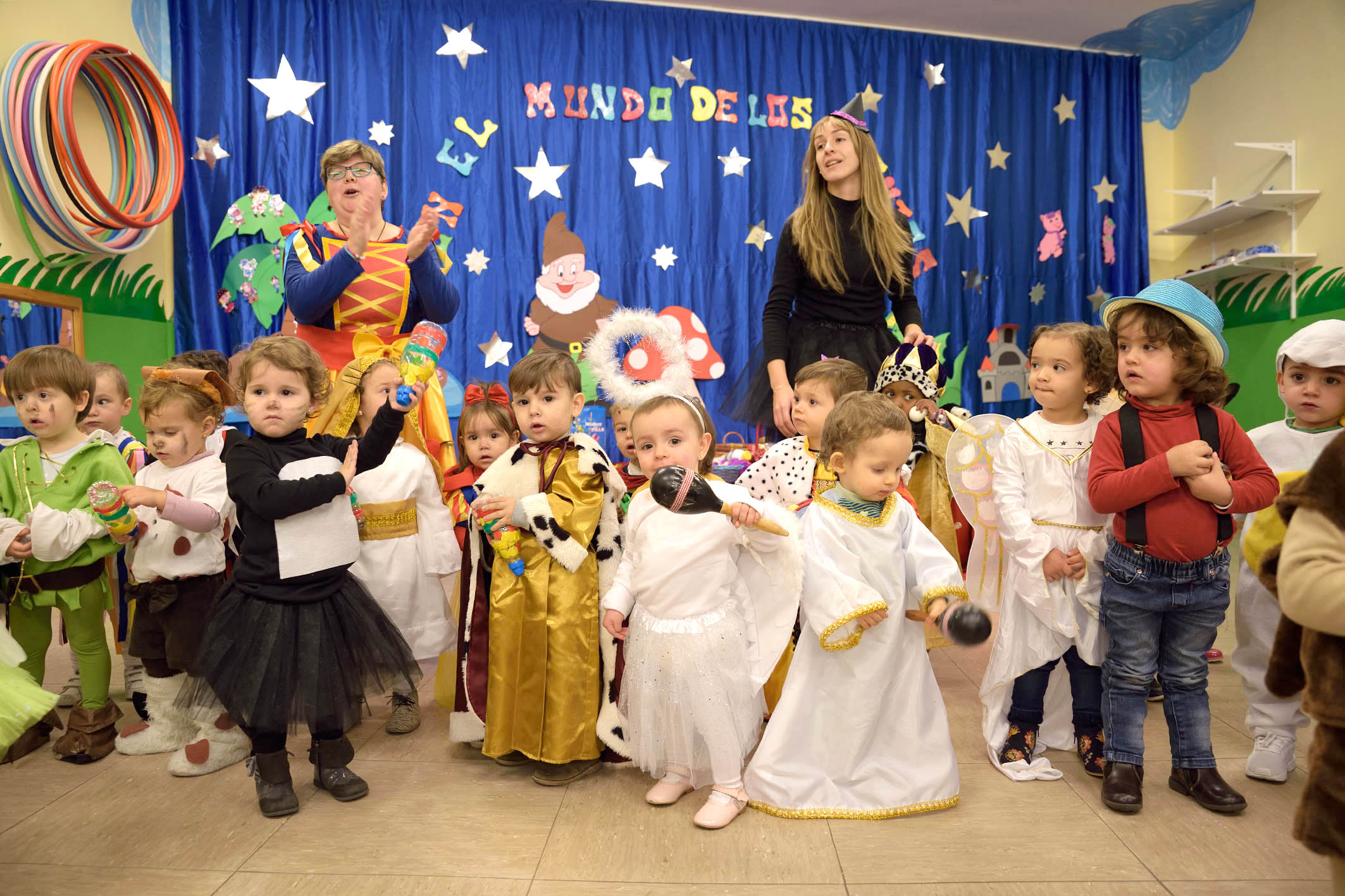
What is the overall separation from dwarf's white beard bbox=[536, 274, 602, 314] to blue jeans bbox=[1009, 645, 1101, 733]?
12.1 feet

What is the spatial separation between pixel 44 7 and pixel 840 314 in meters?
4.23

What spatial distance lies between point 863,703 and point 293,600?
1.45m

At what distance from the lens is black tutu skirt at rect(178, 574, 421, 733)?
6.80 ft

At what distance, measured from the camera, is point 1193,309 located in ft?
6.74

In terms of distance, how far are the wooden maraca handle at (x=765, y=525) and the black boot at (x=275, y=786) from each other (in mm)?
1316

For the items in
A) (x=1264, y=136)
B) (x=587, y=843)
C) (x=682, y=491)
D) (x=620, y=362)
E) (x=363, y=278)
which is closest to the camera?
(x=682, y=491)

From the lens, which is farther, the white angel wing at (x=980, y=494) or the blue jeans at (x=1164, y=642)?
the white angel wing at (x=980, y=494)

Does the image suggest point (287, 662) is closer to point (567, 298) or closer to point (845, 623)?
point (845, 623)

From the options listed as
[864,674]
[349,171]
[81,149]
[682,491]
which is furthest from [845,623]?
[81,149]

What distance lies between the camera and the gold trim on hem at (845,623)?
1.98 metres

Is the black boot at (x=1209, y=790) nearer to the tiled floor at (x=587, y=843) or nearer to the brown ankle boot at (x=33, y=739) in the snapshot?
the tiled floor at (x=587, y=843)

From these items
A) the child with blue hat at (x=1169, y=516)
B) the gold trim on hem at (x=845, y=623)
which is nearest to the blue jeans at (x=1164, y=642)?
the child with blue hat at (x=1169, y=516)

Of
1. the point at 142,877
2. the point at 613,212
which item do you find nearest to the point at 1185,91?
the point at 613,212

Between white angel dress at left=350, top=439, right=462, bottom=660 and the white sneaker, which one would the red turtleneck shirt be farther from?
white angel dress at left=350, top=439, right=462, bottom=660
